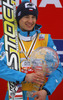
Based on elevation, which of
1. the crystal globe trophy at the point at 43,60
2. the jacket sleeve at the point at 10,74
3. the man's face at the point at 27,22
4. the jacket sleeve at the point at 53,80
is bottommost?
the jacket sleeve at the point at 53,80

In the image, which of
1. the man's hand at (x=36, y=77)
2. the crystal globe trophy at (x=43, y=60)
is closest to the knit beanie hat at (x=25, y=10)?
the crystal globe trophy at (x=43, y=60)

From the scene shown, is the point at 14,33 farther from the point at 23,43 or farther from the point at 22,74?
the point at 22,74

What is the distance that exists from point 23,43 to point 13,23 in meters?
0.18

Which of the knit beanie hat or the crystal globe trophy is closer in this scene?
the crystal globe trophy

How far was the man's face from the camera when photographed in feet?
4.12

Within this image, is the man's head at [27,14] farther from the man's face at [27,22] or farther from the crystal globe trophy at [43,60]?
the crystal globe trophy at [43,60]

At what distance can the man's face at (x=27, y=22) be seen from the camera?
1.26 metres

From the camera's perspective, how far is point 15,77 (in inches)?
45.1

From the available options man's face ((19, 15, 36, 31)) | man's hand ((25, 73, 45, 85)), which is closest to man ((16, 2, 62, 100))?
man's face ((19, 15, 36, 31))

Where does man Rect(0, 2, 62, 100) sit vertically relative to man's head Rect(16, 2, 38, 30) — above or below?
below

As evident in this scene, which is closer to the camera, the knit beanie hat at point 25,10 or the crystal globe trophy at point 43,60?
the crystal globe trophy at point 43,60

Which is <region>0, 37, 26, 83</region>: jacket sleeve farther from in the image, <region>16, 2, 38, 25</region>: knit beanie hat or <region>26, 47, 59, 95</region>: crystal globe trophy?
<region>16, 2, 38, 25</region>: knit beanie hat

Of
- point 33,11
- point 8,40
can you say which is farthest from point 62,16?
point 8,40

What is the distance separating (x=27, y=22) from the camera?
126 centimetres
